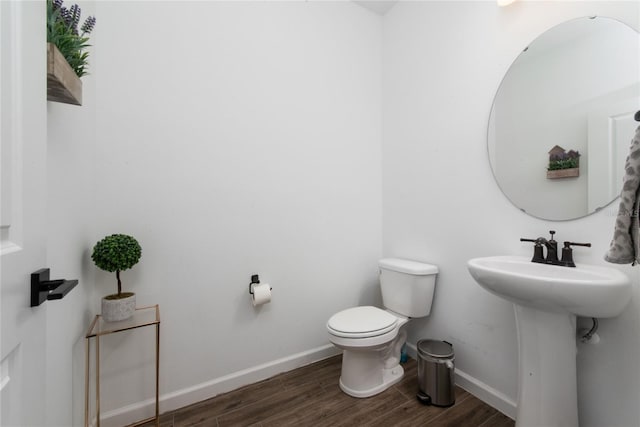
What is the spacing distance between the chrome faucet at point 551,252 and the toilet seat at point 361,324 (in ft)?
2.59

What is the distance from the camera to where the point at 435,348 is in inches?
61.2

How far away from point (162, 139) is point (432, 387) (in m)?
1.99

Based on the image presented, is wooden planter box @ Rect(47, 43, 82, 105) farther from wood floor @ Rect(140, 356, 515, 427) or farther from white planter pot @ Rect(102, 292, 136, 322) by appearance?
wood floor @ Rect(140, 356, 515, 427)

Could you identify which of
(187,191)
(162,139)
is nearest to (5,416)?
(187,191)

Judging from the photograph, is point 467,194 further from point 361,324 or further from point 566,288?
Result: point 361,324

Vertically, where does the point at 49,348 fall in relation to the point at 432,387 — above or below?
above

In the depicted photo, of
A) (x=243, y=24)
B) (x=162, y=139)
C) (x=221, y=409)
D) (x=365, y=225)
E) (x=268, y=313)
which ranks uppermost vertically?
(x=243, y=24)

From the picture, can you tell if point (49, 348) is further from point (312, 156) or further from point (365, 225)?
point (365, 225)

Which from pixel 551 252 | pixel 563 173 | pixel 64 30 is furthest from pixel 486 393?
pixel 64 30

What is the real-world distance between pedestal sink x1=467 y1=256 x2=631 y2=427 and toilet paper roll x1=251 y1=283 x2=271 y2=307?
43.4 inches

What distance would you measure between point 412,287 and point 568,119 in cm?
117

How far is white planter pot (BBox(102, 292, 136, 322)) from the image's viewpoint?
1188 millimetres

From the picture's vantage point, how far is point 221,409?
146 centimetres

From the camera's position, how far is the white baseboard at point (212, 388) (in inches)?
52.2
